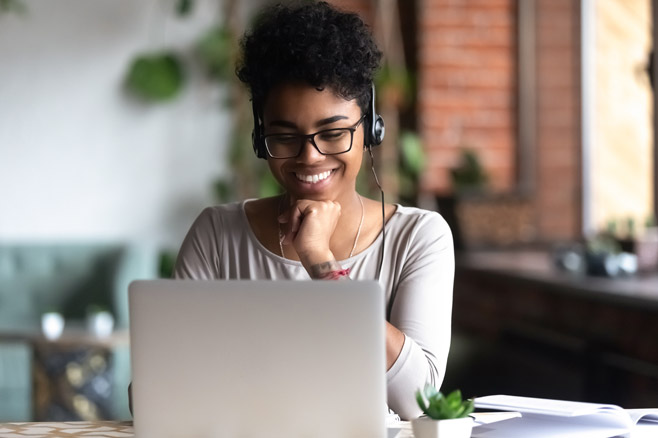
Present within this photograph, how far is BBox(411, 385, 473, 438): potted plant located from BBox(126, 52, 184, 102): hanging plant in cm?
425

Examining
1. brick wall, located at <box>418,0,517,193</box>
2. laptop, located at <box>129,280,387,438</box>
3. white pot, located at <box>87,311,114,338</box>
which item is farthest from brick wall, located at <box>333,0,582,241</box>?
laptop, located at <box>129,280,387,438</box>

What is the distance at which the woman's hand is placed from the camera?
5.27 ft

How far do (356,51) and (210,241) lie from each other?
443 millimetres

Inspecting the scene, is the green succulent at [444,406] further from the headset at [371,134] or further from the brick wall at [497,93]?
the brick wall at [497,93]

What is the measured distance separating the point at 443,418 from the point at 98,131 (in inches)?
173

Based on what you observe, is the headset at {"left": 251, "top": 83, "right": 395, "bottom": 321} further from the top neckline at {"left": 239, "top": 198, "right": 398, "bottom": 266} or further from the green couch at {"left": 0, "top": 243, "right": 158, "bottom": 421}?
the green couch at {"left": 0, "top": 243, "right": 158, "bottom": 421}

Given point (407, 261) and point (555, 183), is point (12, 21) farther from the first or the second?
point (407, 261)

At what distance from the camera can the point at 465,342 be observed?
371 cm

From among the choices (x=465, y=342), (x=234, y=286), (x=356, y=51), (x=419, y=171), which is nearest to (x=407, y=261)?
(x=356, y=51)

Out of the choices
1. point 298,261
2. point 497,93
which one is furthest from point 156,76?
point 298,261

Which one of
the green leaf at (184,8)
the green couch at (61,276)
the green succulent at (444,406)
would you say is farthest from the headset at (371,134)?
the green leaf at (184,8)

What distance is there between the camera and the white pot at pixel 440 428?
4.14 ft

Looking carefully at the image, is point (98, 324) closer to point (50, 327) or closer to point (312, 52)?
point (50, 327)

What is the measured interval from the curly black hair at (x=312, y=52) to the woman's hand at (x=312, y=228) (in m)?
0.19
